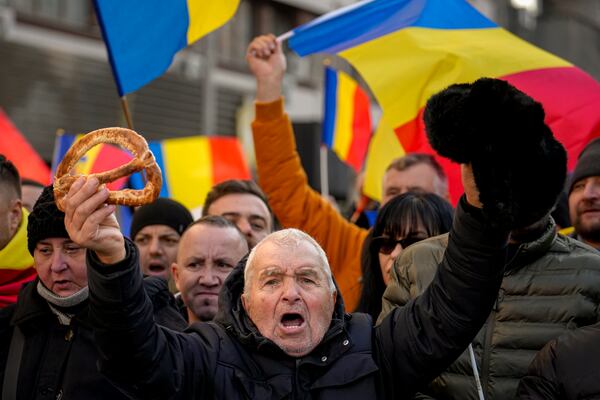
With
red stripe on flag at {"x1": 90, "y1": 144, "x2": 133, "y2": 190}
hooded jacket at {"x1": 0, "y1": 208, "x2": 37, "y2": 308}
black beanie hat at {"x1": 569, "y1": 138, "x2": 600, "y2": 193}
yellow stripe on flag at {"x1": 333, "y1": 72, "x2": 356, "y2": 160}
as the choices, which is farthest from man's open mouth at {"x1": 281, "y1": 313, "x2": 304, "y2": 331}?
yellow stripe on flag at {"x1": 333, "y1": 72, "x2": 356, "y2": 160}

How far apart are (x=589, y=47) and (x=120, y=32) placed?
25675mm

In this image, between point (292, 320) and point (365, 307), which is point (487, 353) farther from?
point (365, 307)

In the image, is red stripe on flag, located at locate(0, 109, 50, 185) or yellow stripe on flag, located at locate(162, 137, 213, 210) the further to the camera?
yellow stripe on flag, located at locate(162, 137, 213, 210)

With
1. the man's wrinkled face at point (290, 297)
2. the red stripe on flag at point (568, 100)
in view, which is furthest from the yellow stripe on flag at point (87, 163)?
the man's wrinkled face at point (290, 297)

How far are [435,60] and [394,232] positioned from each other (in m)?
1.59

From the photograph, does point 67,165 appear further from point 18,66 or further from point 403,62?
point 18,66

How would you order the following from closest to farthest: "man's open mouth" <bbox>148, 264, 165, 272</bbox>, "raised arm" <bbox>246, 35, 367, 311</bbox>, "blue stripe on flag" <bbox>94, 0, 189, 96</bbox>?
1. "raised arm" <bbox>246, 35, 367, 311</bbox>
2. "man's open mouth" <bbox>148, 264, 165, 272</bbox>
3. "blue stripe on flag" <bbox>94, 0, 189, 96</bbox>

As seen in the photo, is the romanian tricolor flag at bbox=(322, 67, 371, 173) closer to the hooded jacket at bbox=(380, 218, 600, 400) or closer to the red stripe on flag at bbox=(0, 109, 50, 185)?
the red stripe on flag at bbox=(0, 109, 50, 185)

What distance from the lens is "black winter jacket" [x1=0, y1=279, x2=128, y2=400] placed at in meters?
3.50

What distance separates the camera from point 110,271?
282cm

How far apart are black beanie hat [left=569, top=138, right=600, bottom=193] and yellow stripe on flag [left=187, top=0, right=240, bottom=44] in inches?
72.6

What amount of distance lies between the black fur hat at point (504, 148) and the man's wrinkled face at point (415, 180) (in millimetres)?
2403

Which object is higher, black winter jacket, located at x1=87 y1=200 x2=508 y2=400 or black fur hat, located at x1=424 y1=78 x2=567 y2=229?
black fur hat, located at x1=424 y1=78 x2=567 y2=229

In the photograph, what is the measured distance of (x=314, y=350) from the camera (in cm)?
313
